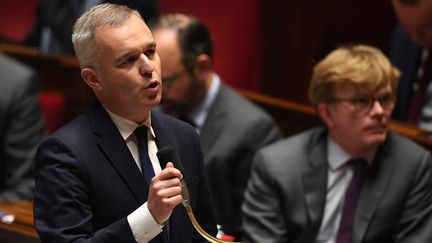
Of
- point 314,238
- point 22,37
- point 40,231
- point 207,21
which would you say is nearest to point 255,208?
point 314,238

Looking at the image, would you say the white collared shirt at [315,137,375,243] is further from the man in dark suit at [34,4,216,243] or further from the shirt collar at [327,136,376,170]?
the man in dark suit at [34,4,216,243]

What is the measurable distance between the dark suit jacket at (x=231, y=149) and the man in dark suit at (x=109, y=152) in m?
0.87

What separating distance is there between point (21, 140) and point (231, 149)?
48cm

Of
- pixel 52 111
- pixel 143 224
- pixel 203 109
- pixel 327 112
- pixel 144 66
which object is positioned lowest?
pixel 52 111

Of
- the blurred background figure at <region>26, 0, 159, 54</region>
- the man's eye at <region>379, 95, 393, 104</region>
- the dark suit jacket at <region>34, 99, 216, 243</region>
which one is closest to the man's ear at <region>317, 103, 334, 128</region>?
the man's eye at <region>379, 95, 393, 104</region>

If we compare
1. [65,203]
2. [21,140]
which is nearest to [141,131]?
[65,203]

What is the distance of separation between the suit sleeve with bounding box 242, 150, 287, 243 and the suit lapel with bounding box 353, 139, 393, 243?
0.47 feet

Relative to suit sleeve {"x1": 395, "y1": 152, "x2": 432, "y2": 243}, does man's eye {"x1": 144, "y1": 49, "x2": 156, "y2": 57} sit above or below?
above

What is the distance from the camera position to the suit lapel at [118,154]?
102cm

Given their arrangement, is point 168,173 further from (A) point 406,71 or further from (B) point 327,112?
(A) point 406,71

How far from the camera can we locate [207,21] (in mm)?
2752

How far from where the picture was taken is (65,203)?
0.99 meters

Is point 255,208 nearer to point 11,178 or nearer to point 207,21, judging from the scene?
point 11,178

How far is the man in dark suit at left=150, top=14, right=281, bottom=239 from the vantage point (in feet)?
6.35
